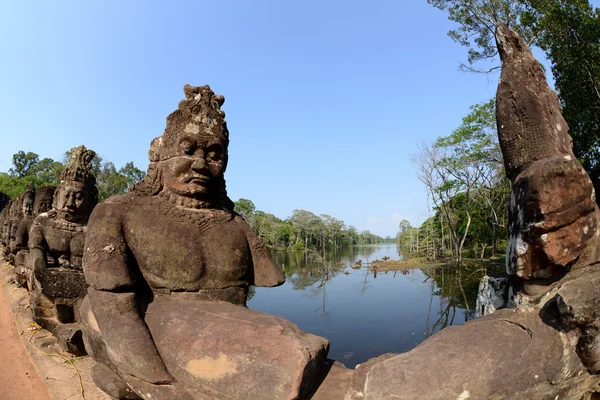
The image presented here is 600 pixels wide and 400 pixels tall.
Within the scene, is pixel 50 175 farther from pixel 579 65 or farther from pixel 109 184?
pixel 579 65

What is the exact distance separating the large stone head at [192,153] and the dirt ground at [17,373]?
2.15 m

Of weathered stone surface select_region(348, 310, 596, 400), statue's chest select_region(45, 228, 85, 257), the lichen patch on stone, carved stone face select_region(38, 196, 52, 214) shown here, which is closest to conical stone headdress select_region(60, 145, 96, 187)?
statue's chest select_region(45, 228, 85, 257)

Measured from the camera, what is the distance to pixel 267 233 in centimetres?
5134

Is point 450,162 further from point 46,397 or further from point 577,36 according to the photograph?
point 46,397

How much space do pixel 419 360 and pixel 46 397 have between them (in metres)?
3.15

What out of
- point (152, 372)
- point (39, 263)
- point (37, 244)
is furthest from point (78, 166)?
point (152, 372)

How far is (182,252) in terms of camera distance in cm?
241

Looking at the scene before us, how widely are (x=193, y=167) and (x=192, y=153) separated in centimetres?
13

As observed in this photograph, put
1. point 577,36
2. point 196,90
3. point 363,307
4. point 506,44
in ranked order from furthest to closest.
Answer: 1. point 363,307
2. point 577,36
3. point 196,90
4. point 506,44

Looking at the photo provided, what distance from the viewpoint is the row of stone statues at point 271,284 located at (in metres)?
1.71

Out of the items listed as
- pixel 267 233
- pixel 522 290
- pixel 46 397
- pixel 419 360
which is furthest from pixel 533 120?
pixel 267 233

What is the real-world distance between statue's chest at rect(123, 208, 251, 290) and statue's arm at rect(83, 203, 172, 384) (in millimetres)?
108

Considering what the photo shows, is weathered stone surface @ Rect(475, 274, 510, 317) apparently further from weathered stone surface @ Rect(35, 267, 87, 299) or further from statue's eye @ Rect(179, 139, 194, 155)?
weathered stone surface @ Rect(35, 267, 87, 299)

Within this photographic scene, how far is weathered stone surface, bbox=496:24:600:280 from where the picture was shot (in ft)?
6.09
